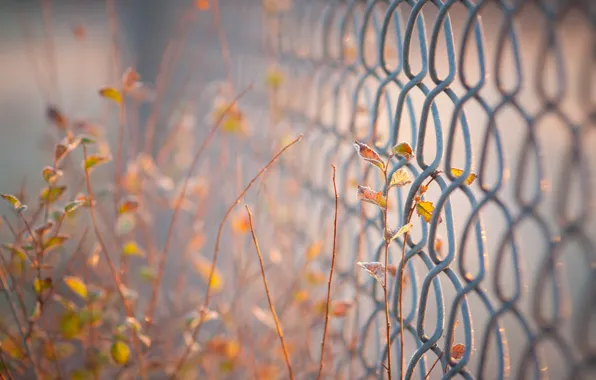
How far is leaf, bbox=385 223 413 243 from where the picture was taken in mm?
668

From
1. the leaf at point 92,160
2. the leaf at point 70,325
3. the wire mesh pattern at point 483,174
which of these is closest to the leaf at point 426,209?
the wire mesh pattern at point 483,174

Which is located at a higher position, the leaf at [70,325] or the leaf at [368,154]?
the leaf at [368,154]

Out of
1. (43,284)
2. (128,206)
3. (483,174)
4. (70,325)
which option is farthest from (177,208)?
Answer: (483,174)

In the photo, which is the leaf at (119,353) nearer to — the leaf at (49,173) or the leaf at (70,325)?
the leaf at (70,325)

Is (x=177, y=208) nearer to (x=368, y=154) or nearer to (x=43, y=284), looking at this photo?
(x=43, y=284)

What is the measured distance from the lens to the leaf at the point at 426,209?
70cm

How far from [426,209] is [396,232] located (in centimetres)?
5

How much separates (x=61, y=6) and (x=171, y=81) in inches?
30.3

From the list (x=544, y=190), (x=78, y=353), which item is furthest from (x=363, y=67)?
(x=78, y=353)

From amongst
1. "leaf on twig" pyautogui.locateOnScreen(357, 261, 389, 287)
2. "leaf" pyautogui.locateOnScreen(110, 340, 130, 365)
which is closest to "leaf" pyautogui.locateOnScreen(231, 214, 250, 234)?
"leaf" pyautogui.locateOnScreen(110, 340, 130, 365)

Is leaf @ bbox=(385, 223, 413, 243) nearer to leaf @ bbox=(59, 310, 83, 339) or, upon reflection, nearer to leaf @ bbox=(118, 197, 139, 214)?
leaf @ bbox=(118, 197, 139, 214)

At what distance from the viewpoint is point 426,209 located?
70cm

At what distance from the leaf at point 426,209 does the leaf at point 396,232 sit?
4 centimetres

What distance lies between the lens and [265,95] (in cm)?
178
